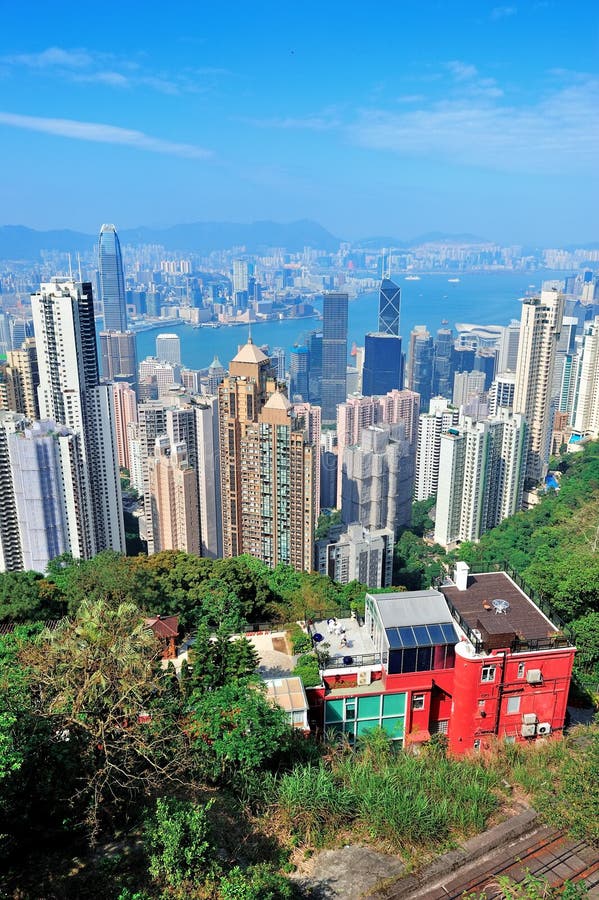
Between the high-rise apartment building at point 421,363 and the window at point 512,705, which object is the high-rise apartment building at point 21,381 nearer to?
the window at point 512,705

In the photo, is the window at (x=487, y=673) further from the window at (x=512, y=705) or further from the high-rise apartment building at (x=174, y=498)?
the high-rise apartment building at (x=174, y=498)

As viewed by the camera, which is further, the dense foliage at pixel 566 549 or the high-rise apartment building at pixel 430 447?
the high-rise apartment building at pixel 430 447

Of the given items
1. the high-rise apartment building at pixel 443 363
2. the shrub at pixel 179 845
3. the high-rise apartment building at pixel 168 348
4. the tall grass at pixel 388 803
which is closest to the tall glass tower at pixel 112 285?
the high-rise apartment building at pixel 168 348

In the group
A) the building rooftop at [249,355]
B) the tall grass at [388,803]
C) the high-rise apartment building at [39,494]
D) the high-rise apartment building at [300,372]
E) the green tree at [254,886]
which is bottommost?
the high-rise apartment building at [300,372]

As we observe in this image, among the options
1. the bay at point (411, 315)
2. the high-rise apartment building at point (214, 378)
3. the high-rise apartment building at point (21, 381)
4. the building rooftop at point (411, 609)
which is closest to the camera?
the building rooftop at point (411, 609)

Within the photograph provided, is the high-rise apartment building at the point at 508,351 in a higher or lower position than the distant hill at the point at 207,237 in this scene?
lower

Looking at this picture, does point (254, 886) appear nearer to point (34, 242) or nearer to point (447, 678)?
point (447, 678)

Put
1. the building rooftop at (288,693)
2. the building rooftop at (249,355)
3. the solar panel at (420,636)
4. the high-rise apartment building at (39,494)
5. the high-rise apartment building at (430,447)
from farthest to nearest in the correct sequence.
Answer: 1. the high-rise apartment building at (430,447)
2. the building rooftop at (249,355)
3. the high-rise apartment building at (39,494)
4. the solar panel at (420,636)
5. the building rooftop at (288,693)
